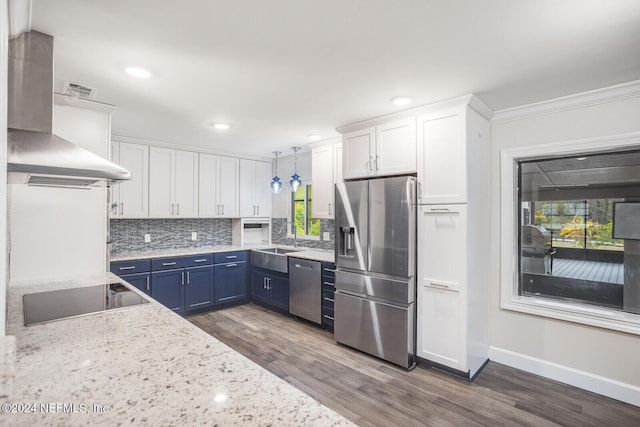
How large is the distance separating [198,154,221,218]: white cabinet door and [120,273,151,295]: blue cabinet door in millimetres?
1148

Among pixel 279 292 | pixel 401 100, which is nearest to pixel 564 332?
pixel 401 100

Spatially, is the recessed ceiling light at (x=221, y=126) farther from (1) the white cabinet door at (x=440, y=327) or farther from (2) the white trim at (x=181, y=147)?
(1) the white cabinet door at (x=440, y=327)

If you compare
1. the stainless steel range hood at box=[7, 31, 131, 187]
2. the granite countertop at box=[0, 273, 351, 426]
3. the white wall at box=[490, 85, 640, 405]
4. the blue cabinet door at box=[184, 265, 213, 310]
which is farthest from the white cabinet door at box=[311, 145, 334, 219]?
the granite countertop at box=[0, 273, 351, 426]

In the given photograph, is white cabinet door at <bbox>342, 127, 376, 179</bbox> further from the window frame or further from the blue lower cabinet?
the blue lower cabinet

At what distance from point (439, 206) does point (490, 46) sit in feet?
4.29

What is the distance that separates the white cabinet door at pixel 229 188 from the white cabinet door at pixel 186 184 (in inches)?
15.5

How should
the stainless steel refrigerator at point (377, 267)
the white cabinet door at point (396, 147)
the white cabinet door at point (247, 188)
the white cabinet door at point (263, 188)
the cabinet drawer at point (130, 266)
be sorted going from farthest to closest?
the white cabinet door at point (263, 188) → the white cabinet door at point (247, 188) → the cabinet drawer at point (130, 266) → the white cabinet door at point (396, 147) → the stainless steel refrigerator at point (377, 267)

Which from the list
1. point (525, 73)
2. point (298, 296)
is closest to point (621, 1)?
point (525, 73)

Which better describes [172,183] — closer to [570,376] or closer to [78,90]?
[78,90]

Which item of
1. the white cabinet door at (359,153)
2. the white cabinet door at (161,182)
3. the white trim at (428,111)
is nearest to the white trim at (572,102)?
the white trim at (428,111)

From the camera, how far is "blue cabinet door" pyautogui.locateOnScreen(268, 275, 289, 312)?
427 centimetres

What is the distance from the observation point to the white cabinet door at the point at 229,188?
192 inches

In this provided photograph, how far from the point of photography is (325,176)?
4.14 m

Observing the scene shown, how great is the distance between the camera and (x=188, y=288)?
165 inches
